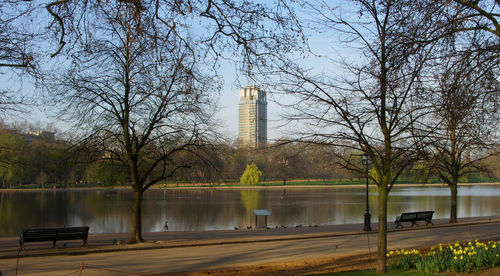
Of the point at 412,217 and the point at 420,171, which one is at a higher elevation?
the point at 420,171

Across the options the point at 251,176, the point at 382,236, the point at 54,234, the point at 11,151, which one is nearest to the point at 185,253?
the point at 54,234

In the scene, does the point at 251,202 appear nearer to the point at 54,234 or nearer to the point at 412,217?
the point at 412,217

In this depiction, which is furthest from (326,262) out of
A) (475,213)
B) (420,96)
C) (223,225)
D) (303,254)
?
(475,213)

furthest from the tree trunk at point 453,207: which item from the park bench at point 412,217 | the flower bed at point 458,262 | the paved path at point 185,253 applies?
the flower bed at point 458,262

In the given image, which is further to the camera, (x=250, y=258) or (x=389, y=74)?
(x=250, y=258)

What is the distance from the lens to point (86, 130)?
17.4m

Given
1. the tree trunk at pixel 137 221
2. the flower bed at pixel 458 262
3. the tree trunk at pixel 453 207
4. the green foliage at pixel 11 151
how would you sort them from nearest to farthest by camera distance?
the flower bed at pixel 458 262, the green foliage at pixel 11 151, the tree trunk at pixel 137 221, the tree trunk at pixel 453 207

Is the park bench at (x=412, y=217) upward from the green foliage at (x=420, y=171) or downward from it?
downward

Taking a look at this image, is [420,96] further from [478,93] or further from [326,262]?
[326,262]

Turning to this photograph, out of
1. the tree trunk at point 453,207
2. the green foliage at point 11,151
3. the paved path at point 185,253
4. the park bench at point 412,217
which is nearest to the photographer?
the paved path at point 185,253

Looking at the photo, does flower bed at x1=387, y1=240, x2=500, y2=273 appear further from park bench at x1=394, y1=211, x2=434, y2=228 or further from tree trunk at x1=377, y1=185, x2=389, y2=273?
park bench at x1=394, y1=211, x2=434, y2=228

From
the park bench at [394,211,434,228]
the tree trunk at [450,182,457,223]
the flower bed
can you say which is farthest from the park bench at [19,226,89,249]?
the tree trunk at [450,182,457,223]

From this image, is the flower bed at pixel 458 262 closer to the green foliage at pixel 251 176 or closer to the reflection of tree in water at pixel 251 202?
the reflection of tree in water at pixel 251 202

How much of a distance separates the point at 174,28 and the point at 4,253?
1142 cm
